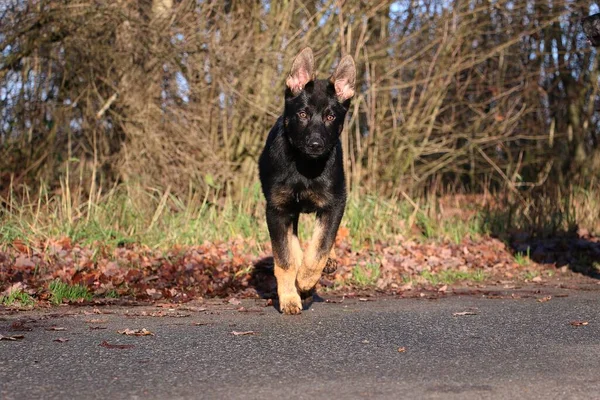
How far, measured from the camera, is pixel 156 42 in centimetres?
1180

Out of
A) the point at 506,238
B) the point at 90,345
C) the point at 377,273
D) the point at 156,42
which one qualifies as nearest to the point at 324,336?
the point at 90,345

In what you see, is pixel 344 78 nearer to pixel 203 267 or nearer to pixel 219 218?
pixel 203 267

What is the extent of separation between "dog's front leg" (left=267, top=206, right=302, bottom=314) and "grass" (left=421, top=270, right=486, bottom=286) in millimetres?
2485

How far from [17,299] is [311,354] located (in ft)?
10.1

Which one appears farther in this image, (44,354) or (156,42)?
(156,42)

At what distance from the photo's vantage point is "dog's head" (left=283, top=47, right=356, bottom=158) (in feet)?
20.7

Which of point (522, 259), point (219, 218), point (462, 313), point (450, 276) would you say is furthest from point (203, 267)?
point (522, 259)

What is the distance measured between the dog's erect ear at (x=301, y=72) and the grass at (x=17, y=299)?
2.63 m

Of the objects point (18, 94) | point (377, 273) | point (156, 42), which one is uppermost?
point (156, 42)

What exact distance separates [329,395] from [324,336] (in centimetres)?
150

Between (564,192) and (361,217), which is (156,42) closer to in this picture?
(361,217)

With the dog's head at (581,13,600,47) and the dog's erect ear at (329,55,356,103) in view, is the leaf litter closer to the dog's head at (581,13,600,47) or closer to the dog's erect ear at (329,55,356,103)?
the dog's erect ear at (329,55,356,103)

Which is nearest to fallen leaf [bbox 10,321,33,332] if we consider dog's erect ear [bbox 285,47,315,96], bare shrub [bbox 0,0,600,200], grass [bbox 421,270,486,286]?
dog's erect ear [bbox 285,47,315,96]

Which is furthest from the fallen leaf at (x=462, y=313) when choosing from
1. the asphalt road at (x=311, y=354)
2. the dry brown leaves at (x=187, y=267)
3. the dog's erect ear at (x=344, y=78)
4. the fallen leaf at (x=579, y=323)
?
the dog's erect ear at (x=344, y=78)
